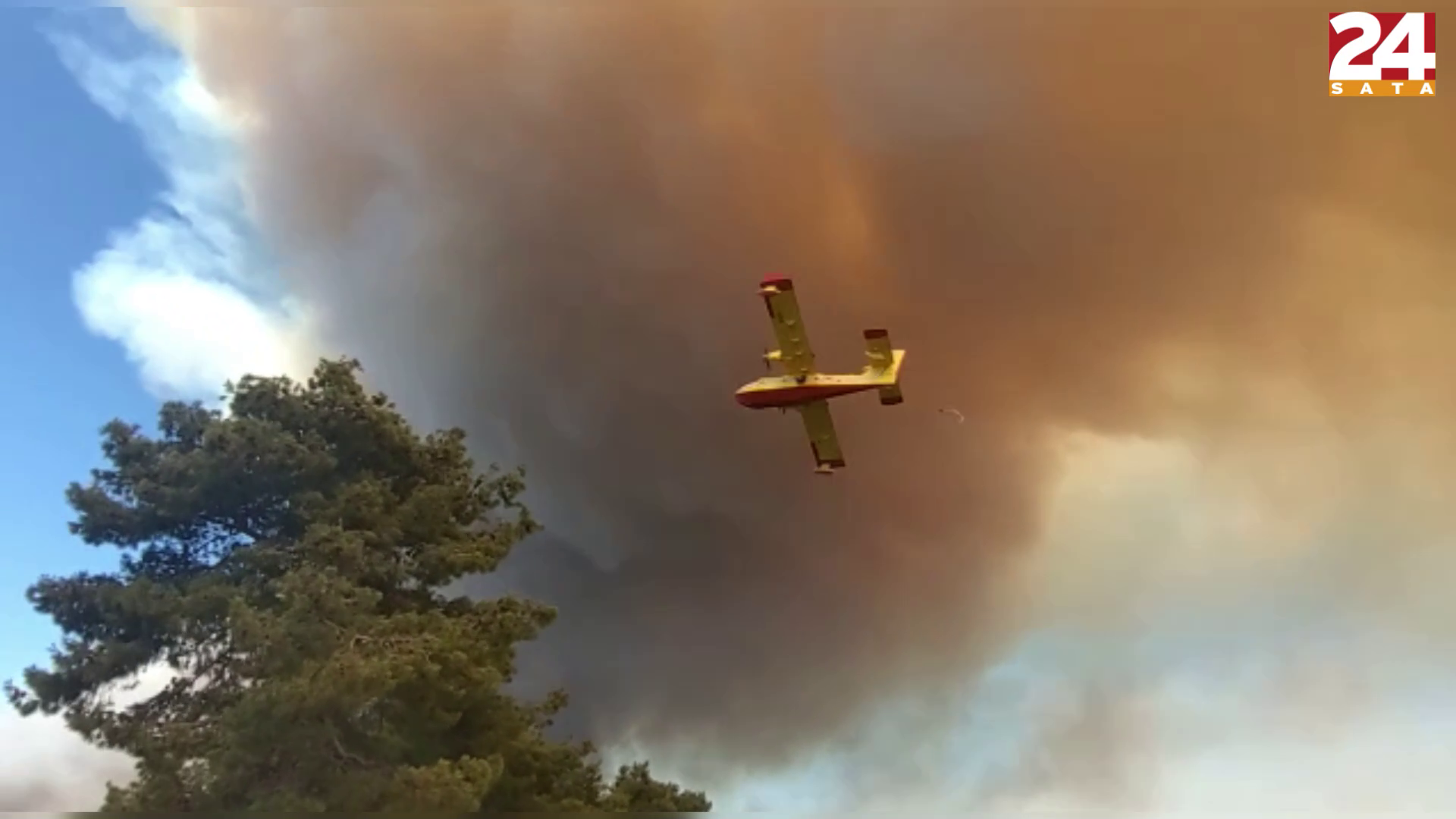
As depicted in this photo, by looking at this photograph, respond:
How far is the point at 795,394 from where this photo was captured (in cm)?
2314

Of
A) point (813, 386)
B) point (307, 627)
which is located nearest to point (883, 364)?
point (813, 386)

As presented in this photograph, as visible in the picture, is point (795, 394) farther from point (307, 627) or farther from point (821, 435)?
point (307, 627)

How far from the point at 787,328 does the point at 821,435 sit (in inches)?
132

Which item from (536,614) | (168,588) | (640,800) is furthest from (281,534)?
(640,800)

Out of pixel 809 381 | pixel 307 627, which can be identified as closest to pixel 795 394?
pixel 809 381

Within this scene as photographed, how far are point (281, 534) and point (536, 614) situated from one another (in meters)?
5.23

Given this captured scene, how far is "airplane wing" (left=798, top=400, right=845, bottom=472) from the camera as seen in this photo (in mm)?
23578

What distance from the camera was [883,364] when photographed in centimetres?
2288

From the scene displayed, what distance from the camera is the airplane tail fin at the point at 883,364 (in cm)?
2272

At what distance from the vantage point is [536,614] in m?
21.9

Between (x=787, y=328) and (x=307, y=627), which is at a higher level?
(x=787, y=328)

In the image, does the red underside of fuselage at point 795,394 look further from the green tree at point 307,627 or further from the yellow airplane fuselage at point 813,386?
the green tree at point 307,627

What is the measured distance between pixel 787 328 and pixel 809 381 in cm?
165

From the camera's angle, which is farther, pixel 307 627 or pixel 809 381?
pixel 809 381
